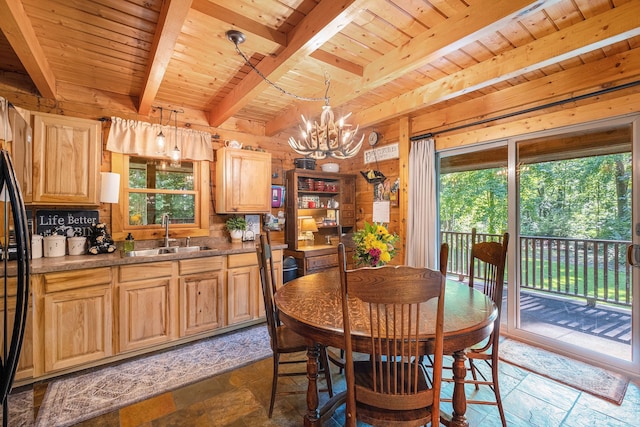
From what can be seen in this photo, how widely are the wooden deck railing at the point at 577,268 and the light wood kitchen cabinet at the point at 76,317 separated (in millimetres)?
3835

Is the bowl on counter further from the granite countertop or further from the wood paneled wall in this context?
the granite countertop

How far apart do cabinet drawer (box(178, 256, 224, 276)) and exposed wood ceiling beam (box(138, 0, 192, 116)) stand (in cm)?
167

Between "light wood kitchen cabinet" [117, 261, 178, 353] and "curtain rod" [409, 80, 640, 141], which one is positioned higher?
"curtain rod" [409, 80, 640, 141]

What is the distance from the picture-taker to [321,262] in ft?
13.5

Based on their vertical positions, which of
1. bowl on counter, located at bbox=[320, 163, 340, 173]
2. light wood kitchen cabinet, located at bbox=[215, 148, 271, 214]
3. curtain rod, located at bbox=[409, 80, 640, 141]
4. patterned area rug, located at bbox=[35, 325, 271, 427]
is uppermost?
curtain rod, located at bbox=[409, 80, 640, 141]

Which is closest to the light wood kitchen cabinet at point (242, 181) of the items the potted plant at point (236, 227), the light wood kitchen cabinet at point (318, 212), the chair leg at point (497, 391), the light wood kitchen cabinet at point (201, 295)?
the potted plant at point (236, 227)

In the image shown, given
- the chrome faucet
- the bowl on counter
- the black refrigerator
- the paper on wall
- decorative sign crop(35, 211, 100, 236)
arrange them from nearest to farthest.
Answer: the black refrigerator, decorative sign crop(35, 211, 100, 236), the chrome faucet, the paper on wall, the bowl on counter

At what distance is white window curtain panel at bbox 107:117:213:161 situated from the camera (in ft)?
10.0

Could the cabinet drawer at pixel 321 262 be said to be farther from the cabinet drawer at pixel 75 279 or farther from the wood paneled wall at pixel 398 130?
the cabinet drawer at pixel 75 279

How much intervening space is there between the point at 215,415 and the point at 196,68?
282 centimetres

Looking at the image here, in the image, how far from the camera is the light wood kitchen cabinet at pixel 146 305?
260 cm

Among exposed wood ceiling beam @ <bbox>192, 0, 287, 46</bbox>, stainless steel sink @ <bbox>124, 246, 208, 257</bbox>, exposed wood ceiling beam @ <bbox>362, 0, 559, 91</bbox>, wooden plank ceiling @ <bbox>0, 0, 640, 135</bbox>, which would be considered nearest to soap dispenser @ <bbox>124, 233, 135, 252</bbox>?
stainless steel sink @ <bbox>124, 246, 208, 257</bbox>

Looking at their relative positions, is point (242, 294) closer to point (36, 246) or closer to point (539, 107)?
point (36, 246)

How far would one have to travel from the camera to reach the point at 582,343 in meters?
2.77
